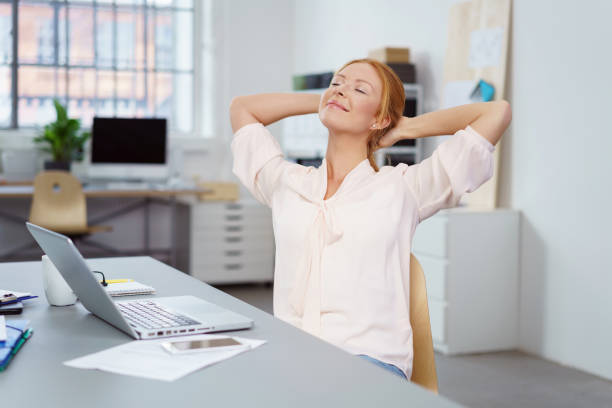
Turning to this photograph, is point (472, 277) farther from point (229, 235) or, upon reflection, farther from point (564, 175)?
point (229, 235)

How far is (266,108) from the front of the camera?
199 cm

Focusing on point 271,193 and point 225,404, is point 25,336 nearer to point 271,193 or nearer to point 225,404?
point 225,404

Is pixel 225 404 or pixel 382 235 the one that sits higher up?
pixel 382 235

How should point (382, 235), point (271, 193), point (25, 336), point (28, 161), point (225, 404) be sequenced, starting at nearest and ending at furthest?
point (225, 404), point (25, 336), point (382, 235), point (271, 193), point (28, 161)

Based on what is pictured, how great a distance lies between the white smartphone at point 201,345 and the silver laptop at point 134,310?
8cm

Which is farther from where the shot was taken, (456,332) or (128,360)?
(456,332)

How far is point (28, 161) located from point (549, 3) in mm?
3920

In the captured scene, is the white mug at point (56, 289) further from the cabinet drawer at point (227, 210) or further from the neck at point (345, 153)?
the cabinet drawer at point (227, 210)

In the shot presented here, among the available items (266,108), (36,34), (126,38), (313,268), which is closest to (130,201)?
(126,38)

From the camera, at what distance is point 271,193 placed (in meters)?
1.88

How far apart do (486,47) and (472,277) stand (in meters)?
1.21

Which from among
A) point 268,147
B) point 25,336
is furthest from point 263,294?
point 25,336

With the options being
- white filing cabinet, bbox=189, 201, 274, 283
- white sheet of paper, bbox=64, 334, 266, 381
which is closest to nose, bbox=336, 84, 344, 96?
white sheet of paper, bbox=64, 334, 266, 381

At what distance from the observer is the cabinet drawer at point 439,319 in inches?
148
